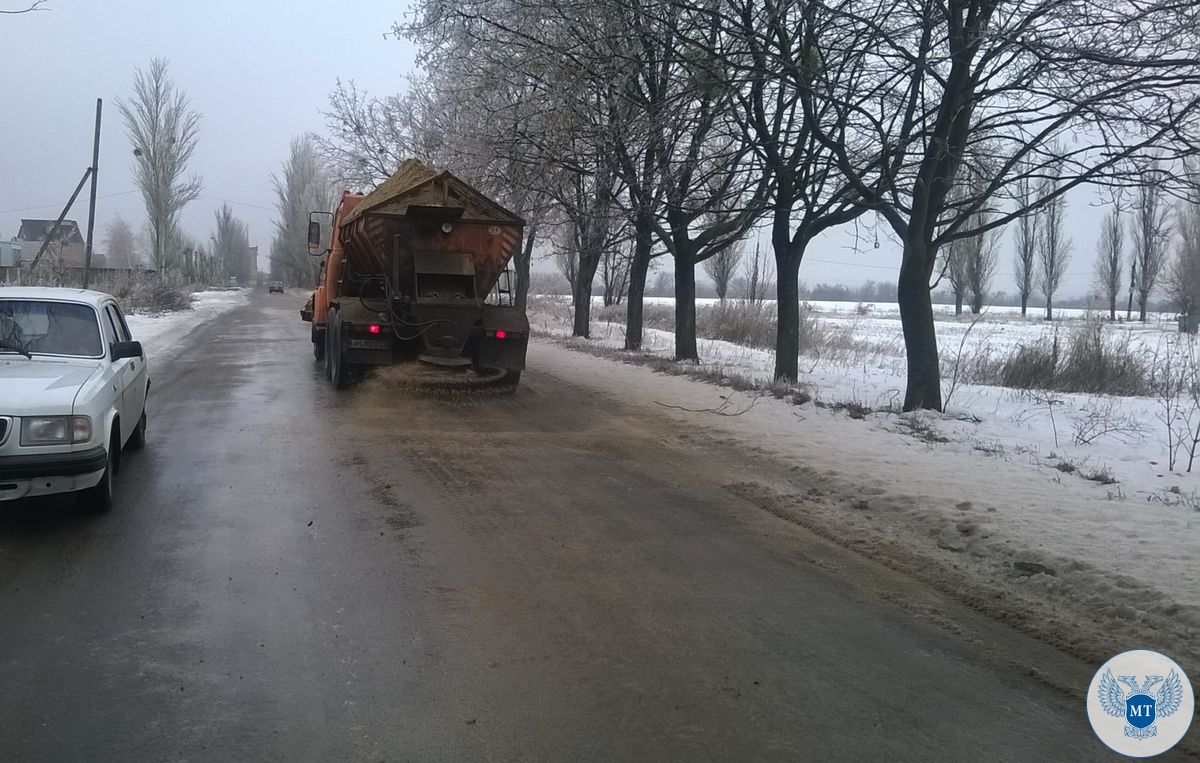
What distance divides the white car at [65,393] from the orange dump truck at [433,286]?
4.25 metres

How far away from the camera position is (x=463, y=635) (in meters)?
4.34

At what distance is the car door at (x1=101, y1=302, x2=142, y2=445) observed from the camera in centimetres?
697

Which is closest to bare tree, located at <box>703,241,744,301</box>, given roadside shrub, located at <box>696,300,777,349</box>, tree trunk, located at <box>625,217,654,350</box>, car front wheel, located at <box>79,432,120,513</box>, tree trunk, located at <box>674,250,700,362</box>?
roadside shrub, located at <box>696,300,777,349</box>

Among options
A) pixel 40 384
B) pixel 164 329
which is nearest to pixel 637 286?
pixel 164 329

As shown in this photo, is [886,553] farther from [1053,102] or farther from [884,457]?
[1053,102]

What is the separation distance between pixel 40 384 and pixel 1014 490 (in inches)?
A: 309

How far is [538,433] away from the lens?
1020 cm

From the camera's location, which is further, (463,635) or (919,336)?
(919,336)

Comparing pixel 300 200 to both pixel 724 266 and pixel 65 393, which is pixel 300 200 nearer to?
pixel 724 266

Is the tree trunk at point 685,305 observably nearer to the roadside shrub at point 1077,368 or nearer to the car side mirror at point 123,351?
the roadside shrub at point 1077,368

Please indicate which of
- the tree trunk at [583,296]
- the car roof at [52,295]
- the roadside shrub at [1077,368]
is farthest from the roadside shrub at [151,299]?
the roadside shrub at [1077,368]

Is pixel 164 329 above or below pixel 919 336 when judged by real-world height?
below

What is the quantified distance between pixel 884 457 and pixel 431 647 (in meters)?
6.10

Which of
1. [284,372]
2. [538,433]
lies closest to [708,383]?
[538,433]
